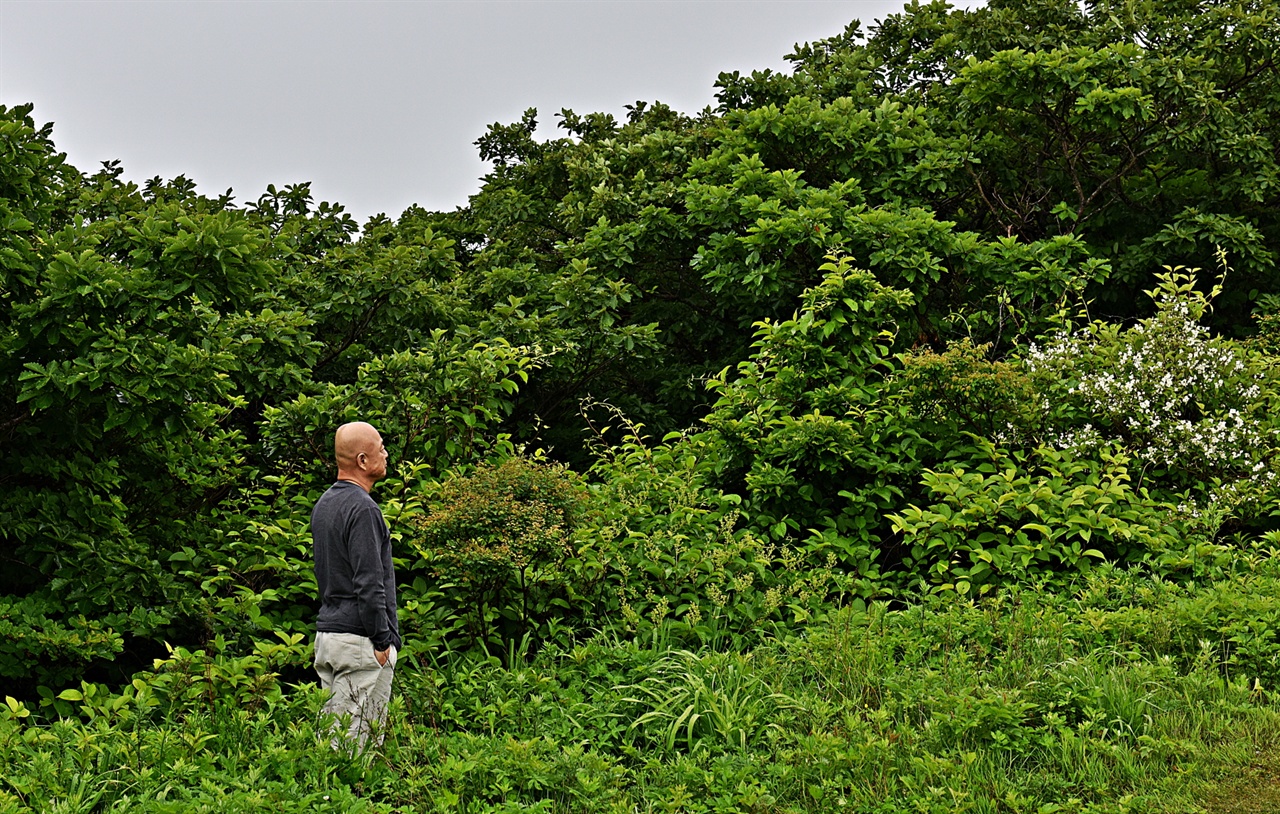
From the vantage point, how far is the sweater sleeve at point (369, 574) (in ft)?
14.9

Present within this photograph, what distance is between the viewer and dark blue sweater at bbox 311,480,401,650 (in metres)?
4.54

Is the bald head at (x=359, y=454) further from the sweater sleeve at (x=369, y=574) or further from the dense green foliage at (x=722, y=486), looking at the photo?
the dense green foliage at (x=722, y=486)

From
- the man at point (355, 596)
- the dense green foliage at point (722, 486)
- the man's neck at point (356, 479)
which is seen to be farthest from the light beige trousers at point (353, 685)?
the man's neck at point (356, 479)

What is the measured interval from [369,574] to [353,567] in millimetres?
85

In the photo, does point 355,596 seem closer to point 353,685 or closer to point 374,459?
point 353,685

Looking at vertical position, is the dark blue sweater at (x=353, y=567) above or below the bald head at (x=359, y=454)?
below

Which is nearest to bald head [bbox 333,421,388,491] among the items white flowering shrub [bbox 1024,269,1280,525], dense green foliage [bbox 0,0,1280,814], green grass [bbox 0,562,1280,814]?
dense green foliage [bbox 0,0,1280,814]

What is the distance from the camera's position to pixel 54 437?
227 inches

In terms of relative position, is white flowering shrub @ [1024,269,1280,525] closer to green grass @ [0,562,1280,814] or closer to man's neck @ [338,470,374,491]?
green grass @ [0,562,1280,814]

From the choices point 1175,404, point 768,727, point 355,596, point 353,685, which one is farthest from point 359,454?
point 1175,404

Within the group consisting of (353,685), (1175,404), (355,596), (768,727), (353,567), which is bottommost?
(768,727)

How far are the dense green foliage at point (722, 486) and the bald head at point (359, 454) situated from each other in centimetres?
82

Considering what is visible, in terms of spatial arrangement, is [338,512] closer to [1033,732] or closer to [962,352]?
[1033,732]

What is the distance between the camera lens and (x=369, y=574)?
14.9ft
